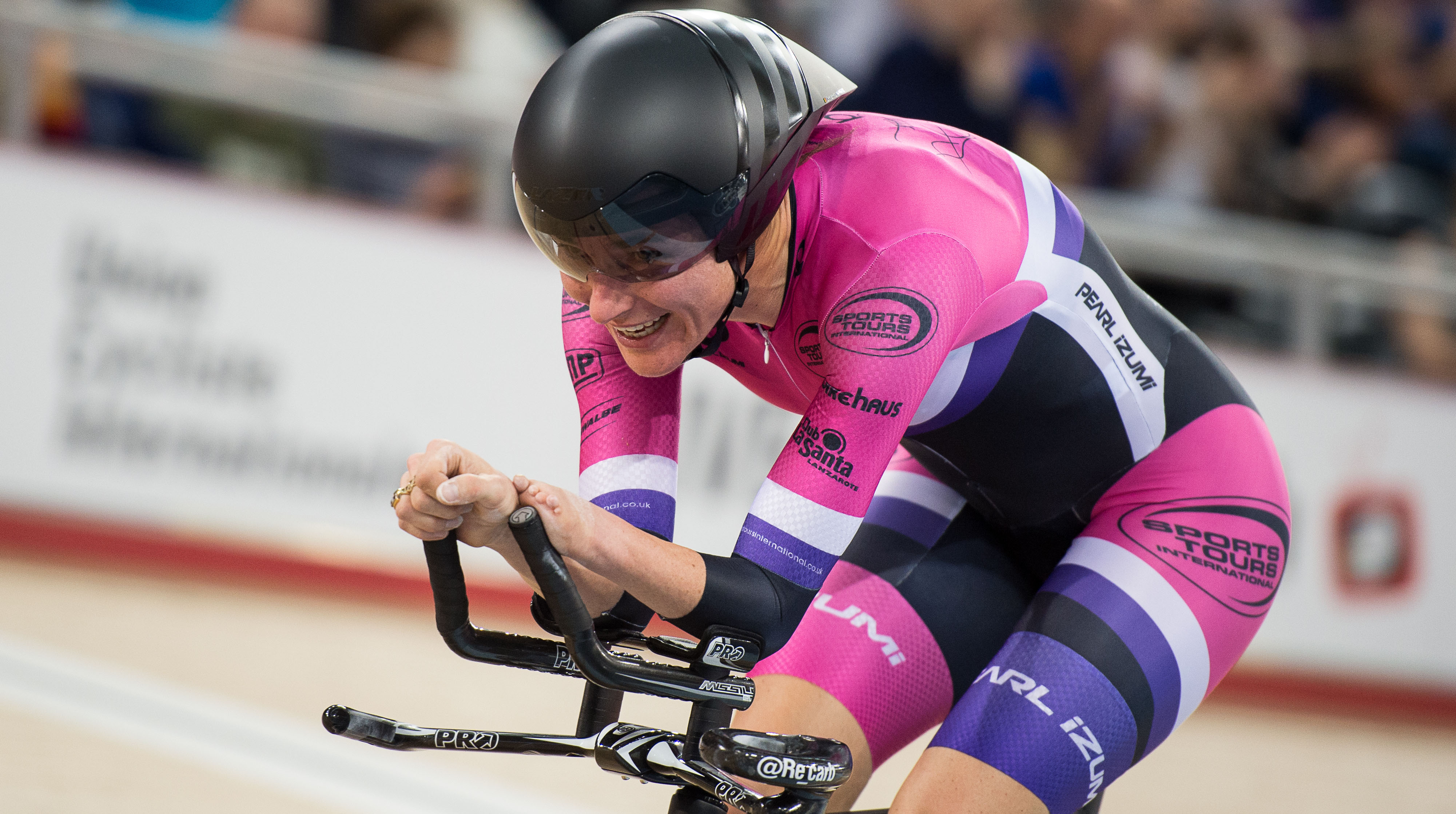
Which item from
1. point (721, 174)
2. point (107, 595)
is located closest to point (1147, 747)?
point (721, 174)

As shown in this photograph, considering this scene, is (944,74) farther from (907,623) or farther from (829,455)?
(829,455)

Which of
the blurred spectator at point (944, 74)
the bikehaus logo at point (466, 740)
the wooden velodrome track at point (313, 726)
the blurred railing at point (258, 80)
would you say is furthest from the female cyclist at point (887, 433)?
the blurred railing at point (258, 80)

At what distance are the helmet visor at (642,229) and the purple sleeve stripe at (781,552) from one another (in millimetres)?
399

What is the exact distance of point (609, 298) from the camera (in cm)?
198

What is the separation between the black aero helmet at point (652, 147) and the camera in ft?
6.08

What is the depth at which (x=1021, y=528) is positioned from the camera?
2.67 metres

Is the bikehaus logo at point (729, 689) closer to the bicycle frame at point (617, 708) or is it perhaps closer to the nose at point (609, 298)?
the bicycle frame at point (617, 708)

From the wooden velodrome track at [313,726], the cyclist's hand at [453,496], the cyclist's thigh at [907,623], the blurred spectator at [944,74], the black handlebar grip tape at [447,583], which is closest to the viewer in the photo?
the cyclist's hand at [453,496]

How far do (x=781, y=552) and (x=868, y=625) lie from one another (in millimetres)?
695

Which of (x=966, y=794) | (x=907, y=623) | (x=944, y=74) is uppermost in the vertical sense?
(x=944, y=74)

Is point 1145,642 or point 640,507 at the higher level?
point 640,507

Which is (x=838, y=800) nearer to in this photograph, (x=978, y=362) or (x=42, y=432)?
(x=978, y=362)

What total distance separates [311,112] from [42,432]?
1747 mm

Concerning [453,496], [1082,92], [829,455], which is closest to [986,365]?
[829,455]
